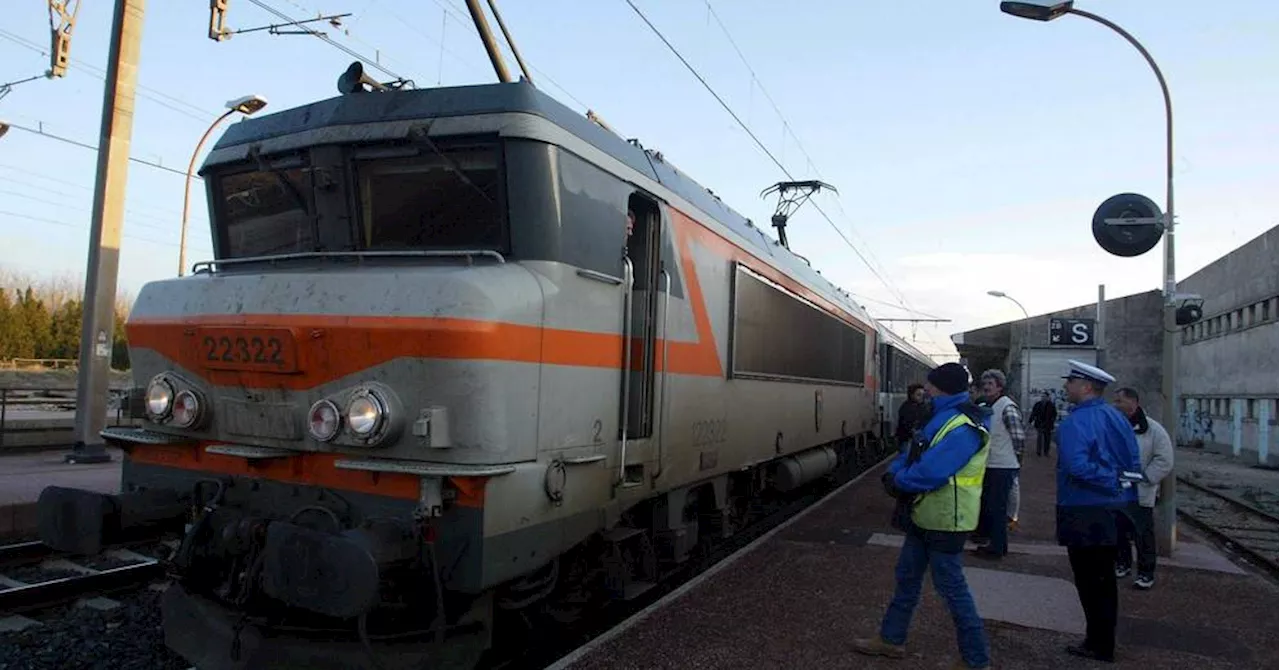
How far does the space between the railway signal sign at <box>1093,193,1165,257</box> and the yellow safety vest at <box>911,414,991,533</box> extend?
622cm

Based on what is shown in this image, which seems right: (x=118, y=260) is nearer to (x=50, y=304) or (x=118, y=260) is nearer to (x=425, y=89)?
(x=425, y=89)

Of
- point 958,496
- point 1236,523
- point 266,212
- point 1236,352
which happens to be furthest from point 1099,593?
point 1236,352

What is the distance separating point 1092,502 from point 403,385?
13.4ft

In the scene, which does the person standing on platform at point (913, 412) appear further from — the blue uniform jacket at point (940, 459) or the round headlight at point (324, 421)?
the round headlight at point (324, 421)

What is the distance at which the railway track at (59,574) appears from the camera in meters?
6.39

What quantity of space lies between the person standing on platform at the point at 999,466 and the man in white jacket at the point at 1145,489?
106 centimetres

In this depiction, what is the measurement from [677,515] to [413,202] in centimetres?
300

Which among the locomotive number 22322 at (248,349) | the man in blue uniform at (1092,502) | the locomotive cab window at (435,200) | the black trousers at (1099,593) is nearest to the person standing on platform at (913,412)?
the man in blue uniform at (1092,502)

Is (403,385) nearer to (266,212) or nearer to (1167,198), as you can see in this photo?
(266,212)

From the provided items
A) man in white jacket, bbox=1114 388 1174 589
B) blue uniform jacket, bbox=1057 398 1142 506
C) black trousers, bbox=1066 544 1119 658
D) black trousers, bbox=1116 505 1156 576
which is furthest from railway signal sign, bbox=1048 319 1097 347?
black trousers, bbox=1066 544 1119 658

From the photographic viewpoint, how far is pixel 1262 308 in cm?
2559

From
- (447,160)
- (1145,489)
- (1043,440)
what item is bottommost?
(1043,440)

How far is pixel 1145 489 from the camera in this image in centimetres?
760

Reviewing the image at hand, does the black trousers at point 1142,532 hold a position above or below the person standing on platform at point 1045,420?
below
